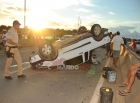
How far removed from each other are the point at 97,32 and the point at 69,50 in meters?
1.62

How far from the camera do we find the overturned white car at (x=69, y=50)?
9.09 metres

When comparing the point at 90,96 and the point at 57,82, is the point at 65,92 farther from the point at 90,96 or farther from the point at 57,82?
the point at 57,82

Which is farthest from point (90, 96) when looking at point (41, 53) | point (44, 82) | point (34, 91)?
point (41, 53)

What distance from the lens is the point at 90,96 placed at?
5.83 m

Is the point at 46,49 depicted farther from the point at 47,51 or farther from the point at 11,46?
the point at 11,46

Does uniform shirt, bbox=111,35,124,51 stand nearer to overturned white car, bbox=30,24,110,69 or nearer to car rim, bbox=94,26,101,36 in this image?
overturned white car, bbox=30,24,110,69

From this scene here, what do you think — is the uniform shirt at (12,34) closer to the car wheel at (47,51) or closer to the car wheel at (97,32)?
the car wheel at (47,51)

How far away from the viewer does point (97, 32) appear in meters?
9.99

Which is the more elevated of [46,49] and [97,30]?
[97,30]

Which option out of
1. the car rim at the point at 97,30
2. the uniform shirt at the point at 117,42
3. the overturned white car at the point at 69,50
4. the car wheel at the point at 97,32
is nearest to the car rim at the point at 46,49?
the overturned white car at the point at 69,50

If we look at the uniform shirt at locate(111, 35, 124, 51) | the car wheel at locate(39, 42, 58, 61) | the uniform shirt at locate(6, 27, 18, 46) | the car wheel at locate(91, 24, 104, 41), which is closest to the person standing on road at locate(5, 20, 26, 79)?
the uniform shirt at locate(6, 27, 18, 46)

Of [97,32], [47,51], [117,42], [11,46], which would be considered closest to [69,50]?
[47,51]

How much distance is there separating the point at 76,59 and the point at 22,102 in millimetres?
5088

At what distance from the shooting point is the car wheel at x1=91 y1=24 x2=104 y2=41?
9.91 m
